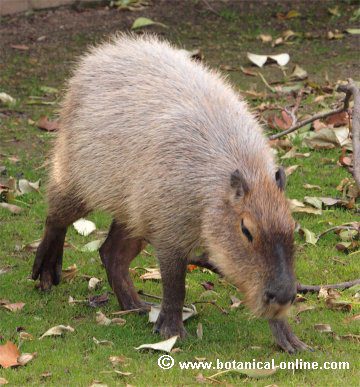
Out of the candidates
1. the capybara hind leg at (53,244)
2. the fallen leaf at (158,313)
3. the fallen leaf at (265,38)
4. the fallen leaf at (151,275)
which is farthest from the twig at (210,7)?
the fallen leaf at (158,313)

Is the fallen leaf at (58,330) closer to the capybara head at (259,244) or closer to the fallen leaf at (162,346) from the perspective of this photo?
the fallen leaf at (162,346)

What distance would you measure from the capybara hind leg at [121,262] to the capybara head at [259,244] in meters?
0.88

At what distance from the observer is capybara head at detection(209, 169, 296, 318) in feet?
14.5

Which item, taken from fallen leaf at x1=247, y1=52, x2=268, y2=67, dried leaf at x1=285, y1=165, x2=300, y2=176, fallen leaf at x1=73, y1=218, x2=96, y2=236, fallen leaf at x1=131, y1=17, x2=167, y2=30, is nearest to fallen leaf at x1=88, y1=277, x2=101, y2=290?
fallen leaf at x1=73, y1=218, x2=96, y2=236

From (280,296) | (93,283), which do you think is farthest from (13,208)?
(280,296)

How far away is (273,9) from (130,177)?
5.84 metres

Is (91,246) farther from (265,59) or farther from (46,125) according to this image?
(265,59)

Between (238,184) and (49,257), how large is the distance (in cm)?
158

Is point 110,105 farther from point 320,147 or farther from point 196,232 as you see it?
point 320,147

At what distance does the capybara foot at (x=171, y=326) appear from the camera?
5004 millimetres


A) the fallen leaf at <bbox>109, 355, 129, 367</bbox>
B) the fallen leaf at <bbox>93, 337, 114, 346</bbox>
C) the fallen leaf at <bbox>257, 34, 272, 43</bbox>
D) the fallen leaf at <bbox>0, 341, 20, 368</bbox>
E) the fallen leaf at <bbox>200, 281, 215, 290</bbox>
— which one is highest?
the fallen leaf at <bbox>109, 355, 129, 367</bbox>

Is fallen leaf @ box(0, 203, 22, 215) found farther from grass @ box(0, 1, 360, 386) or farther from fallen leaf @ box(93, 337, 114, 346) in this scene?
fallen leaf @ box(93, 337, 114, 346)

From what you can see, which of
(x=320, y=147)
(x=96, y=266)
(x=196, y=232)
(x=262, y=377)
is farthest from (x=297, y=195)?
(x=262, y=377)

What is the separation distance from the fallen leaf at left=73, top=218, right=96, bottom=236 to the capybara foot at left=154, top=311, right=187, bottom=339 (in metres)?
1.64
